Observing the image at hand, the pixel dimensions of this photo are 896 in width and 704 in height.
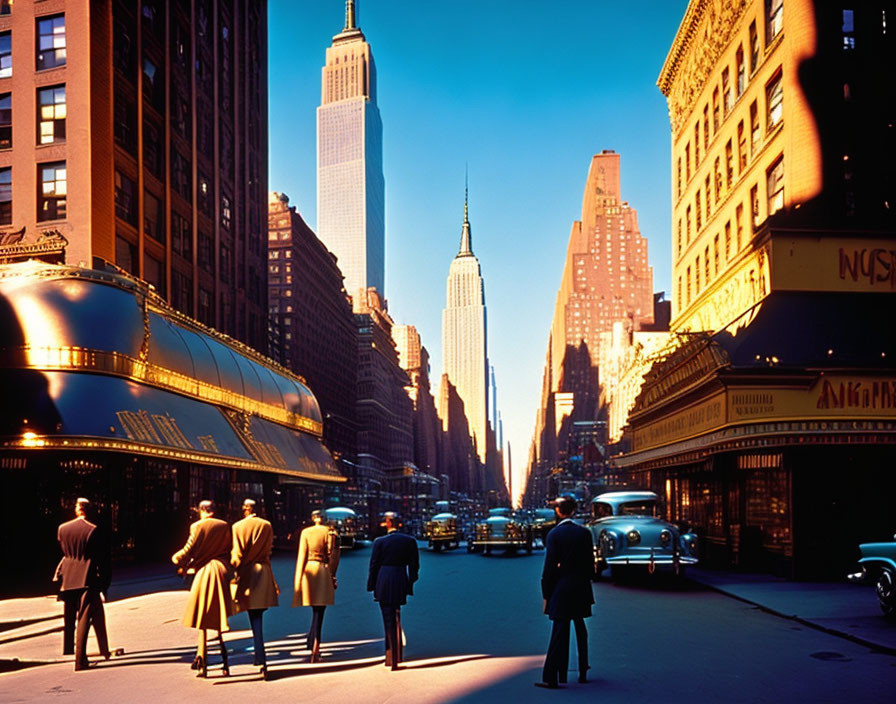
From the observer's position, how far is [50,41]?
35.1m

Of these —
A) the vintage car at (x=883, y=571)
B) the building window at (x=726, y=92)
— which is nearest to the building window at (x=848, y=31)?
the building window at (x=726, y=92)

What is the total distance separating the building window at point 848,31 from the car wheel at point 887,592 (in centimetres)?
1678

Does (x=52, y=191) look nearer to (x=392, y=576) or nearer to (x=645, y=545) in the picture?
(x=645, y=545)

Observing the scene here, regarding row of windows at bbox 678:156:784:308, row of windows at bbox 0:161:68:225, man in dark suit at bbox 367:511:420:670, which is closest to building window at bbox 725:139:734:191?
row of windows at bbox 678:156:784:308

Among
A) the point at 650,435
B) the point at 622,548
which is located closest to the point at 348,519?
the point at 650,435

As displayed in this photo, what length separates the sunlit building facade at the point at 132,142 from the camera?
113 feet

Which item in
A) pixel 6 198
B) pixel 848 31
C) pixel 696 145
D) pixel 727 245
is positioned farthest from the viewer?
pixel 696 145

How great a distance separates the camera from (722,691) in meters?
9.66

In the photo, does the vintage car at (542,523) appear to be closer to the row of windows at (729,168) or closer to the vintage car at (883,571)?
the row of windows at (729,168)

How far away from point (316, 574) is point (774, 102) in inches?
869

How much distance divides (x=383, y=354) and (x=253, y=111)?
11575 cm

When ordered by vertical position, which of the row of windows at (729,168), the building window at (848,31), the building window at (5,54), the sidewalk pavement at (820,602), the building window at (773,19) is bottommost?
the sidewalk pavement at (820,602)

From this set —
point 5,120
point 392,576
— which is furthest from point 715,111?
point 392,576

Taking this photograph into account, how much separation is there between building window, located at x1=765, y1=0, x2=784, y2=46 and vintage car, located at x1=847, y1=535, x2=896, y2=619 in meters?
17.5
